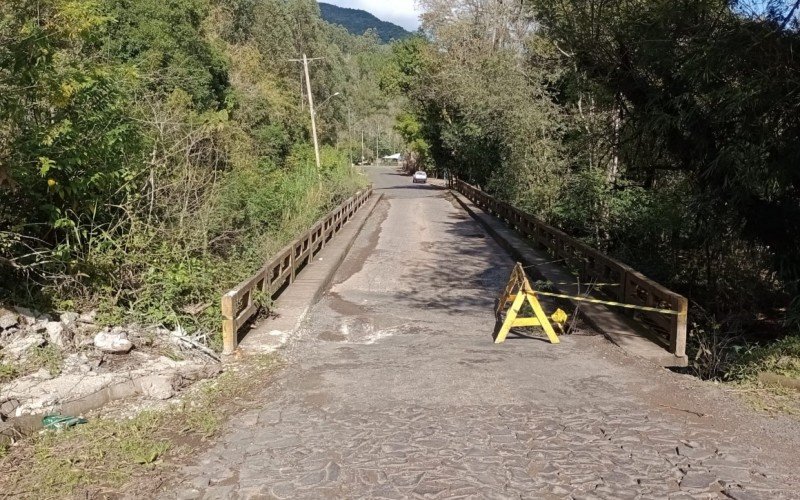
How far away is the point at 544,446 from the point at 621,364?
2781 mm

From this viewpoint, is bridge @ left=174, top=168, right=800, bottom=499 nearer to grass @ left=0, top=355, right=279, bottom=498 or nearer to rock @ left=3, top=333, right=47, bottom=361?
grass @ left=0, top=355, right=279, bottom=498

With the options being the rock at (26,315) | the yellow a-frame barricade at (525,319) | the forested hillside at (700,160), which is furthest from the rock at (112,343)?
the forested hillside at (700,160)

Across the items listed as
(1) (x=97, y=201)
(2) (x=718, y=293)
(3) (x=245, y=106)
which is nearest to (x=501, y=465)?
(1) (x=97, y=201)

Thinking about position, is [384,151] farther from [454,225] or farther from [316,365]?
[316,365]

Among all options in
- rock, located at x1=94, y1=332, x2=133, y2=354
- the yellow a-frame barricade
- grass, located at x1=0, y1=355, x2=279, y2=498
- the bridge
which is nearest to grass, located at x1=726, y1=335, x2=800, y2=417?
the bridge

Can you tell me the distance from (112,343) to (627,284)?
6.55 metres

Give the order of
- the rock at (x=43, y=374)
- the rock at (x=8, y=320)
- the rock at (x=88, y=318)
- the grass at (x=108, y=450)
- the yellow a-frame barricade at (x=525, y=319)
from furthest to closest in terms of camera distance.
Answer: the yellow a-frame barricade at (x=525, y=319) → the rock at (x=88, y=318) → the rock at (x=8, y=320) → the rock at (x=43, y=374) → the grass at (x=108, y=450)

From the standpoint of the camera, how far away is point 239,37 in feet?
169

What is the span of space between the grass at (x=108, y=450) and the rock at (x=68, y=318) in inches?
75.7

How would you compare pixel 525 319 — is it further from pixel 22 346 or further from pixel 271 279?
pixel 22 346

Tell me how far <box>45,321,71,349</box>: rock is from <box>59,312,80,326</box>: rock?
0.70 feet

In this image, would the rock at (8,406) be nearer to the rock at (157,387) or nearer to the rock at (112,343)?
the rock at (157,387)

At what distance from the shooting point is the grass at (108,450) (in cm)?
422

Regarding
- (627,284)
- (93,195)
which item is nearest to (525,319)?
(627,284)
